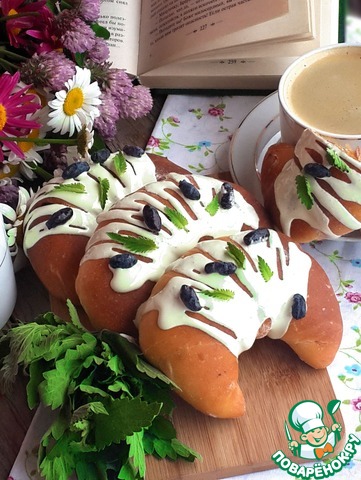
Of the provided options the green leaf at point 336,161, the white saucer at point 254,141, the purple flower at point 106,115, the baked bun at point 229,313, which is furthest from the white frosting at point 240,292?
the purple flower at point 106,115

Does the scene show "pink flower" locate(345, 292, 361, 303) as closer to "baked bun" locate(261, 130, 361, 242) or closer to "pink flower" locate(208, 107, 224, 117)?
"baked bun" locate(261, 130, 361, 242)

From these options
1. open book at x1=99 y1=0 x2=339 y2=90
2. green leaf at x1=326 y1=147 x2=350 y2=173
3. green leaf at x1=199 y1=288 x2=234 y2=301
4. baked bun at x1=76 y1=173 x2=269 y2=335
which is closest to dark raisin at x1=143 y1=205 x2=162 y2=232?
baked bun at x1=76 y1=173 x2=269 y2=335

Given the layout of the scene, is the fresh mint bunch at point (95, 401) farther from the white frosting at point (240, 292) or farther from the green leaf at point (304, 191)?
the green leaf at point (304, 191)

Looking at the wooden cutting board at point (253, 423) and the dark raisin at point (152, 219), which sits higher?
the dark raisin at point (152, 219)

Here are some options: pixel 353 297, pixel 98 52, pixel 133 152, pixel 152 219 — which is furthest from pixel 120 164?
pixel 353 297

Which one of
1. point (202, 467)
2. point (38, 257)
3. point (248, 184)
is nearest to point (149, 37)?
point (248, 184)

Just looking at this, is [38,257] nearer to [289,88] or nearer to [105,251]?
[105,251]
